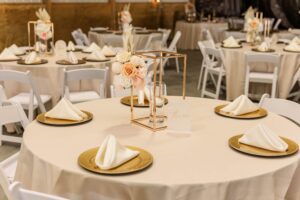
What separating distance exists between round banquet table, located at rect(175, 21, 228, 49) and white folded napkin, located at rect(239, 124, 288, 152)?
362 inches

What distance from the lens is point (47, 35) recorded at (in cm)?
532

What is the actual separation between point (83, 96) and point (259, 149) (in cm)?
278

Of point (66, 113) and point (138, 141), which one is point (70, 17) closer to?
point (66, 113)

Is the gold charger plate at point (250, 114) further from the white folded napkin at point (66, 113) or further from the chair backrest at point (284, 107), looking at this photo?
the white folded napkin at point (66, 113)

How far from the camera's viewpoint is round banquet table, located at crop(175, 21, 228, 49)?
11.5 metres

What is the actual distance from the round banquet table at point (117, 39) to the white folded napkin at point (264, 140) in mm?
5665

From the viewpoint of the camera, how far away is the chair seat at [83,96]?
4590 mm

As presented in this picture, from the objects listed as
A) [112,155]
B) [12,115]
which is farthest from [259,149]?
[12,115]

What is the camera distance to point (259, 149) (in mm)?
2211

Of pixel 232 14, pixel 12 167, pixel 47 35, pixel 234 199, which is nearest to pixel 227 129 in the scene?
pixel 234 199

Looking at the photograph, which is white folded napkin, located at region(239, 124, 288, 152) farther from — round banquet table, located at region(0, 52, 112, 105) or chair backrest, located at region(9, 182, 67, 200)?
round banquet table, located at region(0, 52, 112, 105)

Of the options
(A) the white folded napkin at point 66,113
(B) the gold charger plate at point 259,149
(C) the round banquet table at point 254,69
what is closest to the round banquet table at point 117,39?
(C) the round banquet table at point 254,69

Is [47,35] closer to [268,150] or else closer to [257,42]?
[257,42]

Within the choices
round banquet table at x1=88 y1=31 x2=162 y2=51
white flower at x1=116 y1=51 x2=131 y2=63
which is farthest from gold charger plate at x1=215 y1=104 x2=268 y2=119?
round banquet table at x1=88 y1=31 x2=162 y2=51
